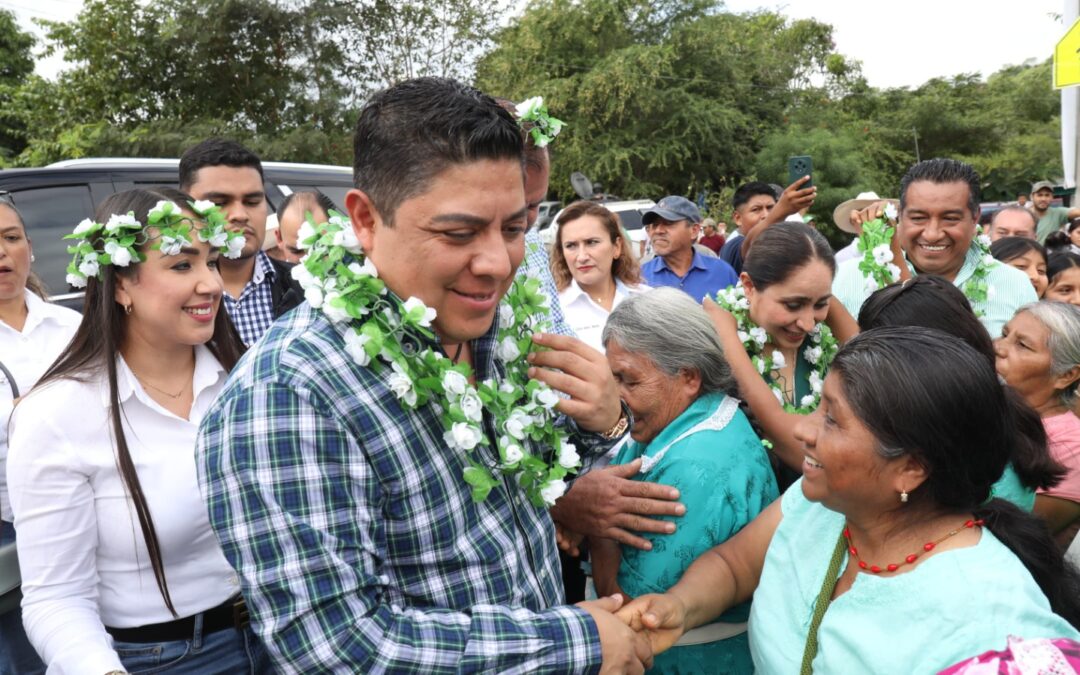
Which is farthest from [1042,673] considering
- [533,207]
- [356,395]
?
[533,207]

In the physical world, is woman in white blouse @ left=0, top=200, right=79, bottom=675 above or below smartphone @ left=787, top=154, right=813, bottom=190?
below

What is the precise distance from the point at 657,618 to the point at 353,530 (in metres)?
1.05

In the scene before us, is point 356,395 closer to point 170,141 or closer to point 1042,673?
point 1042,673

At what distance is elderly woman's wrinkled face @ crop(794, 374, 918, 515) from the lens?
78.8 inches

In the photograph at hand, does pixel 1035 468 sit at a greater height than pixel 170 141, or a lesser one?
lesser

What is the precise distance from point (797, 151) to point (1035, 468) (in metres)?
26.6

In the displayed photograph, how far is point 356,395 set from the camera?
1631mm

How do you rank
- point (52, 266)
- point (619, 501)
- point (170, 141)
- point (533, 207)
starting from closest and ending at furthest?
point (619, 501) < point (533, 207) < point (52, 266) < point (170, 141)

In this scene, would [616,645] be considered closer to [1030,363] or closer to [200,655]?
[200,655]

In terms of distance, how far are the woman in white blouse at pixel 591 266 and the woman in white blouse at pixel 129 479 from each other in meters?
3.07

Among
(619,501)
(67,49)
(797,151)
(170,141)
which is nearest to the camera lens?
(619,501)

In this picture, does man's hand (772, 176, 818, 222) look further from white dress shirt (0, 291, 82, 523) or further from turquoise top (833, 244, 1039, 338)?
white dress shirt (0, 291, 82, 523)

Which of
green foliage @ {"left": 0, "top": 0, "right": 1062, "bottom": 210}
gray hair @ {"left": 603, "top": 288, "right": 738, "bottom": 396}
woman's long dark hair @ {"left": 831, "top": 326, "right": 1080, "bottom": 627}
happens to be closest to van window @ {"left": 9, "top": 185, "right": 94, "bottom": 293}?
gray hair @ {"left": 603, "top": 288, "right": 738, "bottom": 396}

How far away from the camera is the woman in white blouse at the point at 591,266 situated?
5.45m
